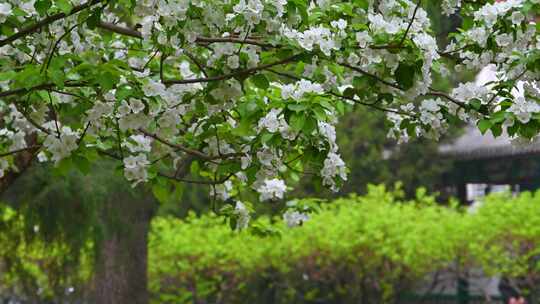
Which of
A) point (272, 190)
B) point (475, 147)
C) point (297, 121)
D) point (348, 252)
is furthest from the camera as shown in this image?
point (475, 147)

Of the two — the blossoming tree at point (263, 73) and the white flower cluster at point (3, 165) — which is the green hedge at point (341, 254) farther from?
the blossoming tree at point (263, 73)

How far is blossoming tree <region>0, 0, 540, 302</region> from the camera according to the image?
12.3 ft

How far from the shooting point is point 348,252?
16.5 m

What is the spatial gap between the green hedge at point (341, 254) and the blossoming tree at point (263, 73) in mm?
9755

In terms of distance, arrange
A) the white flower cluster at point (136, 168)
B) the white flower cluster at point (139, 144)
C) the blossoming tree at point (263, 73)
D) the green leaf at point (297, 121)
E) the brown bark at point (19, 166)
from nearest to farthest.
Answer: the green leaf at point (297, 121) → the blossoming tree at point (263, 73) → the white flower cluster at point (136, 168) → the white flower cluster at point (139, 144) → the brown bark at point (19, 166)

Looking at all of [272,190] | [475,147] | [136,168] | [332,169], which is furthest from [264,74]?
[475,147]

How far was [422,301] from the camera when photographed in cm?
1867

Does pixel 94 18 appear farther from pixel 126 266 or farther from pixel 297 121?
pixel 126 266

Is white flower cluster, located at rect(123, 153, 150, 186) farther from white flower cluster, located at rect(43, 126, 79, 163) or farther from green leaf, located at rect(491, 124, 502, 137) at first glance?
green leaf, located at rect(491, 124, 502, 137)

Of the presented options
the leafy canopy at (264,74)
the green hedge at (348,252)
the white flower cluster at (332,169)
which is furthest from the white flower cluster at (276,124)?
Answer: the green hedge at (348,252)

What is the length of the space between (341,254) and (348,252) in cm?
26

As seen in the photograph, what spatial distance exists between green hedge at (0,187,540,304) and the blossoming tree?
9755mm

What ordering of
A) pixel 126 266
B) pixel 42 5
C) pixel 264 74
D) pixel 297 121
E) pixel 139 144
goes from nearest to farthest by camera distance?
pixel 297 121, pixel 42 5, pixel 264 74, pixel 139 144, pixel 126 266

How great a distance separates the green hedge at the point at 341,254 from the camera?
15.4m
